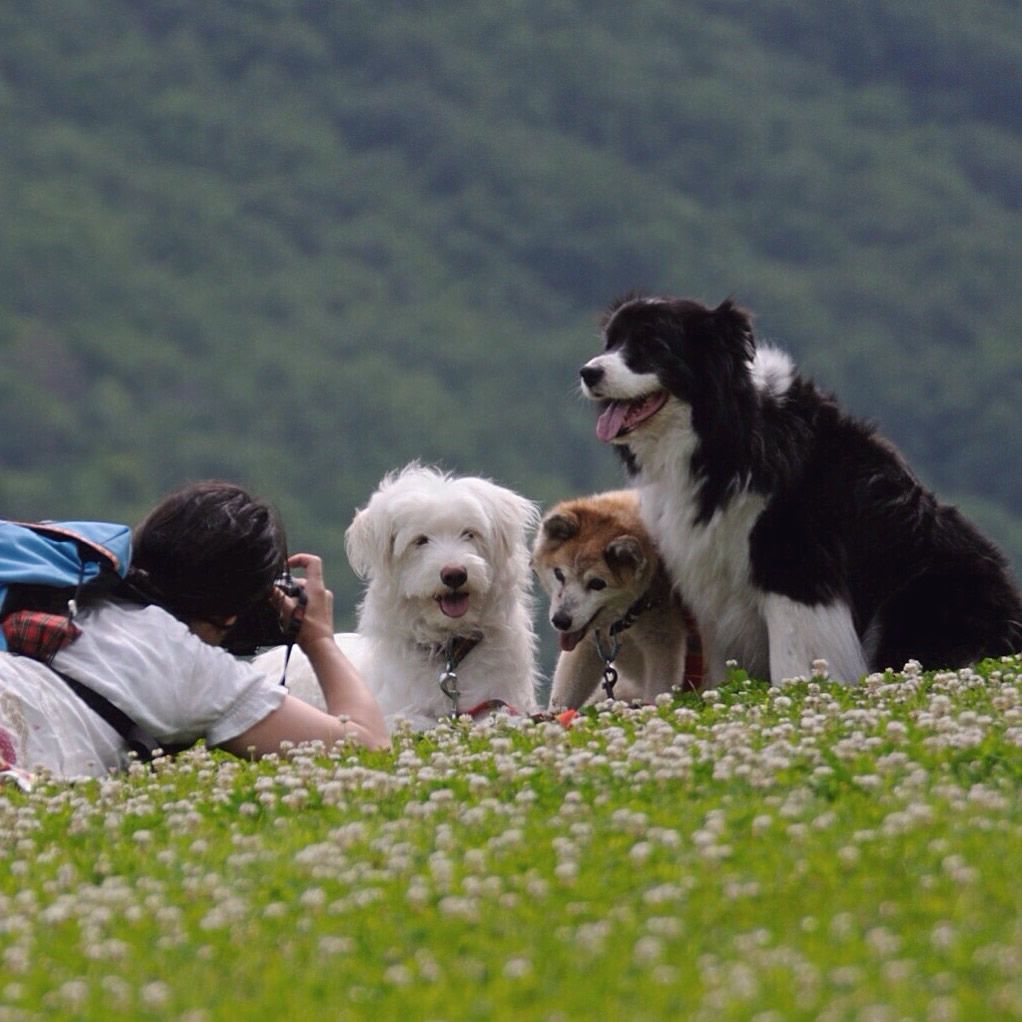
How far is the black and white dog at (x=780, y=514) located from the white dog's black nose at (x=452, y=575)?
950mm

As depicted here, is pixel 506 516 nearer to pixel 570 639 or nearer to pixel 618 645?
pixel 570 639

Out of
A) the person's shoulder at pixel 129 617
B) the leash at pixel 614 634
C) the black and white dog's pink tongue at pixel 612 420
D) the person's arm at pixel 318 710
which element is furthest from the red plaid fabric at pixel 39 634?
the leash at pixel 614 634

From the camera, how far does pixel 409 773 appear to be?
7.01m

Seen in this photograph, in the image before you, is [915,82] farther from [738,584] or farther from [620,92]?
[738,584]

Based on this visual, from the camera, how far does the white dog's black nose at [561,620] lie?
9867 mm

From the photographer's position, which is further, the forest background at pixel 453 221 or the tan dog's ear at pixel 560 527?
the forest background at pixel 453 221

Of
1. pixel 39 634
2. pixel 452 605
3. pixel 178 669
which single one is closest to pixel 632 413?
pixel 452 605

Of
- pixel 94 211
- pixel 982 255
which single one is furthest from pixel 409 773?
pixel 94 211

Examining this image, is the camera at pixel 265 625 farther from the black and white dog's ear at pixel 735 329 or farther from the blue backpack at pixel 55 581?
the black and white dog's ear at pixel 735 329

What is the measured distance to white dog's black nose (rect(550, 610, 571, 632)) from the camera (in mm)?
Answer: 9867

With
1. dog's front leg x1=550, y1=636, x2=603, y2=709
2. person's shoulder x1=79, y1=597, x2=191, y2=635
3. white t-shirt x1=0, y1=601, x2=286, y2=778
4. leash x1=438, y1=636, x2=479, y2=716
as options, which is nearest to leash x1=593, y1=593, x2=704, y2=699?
dog's front leg x1=550, y1=636, x2=603, y2=709

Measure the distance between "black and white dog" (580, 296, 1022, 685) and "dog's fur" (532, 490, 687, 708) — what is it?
0.29 m

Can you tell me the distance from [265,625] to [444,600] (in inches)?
56.5

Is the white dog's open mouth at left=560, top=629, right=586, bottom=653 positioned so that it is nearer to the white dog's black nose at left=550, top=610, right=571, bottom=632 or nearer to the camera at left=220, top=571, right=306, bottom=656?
the white dog's black nose at left=550, top=610, right=571, bottom=632
